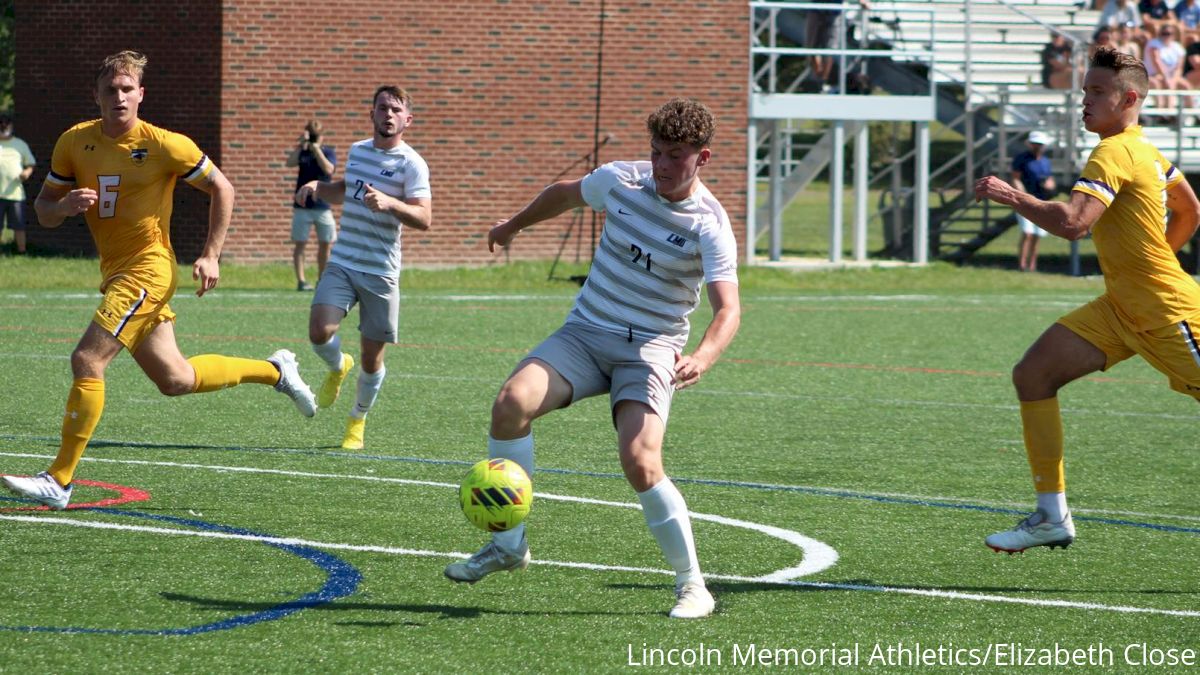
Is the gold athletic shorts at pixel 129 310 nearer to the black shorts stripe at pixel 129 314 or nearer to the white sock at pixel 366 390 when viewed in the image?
the black shorts stripe at pixel 129 314

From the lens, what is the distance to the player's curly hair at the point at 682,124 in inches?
230

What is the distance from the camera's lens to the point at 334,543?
279 inches

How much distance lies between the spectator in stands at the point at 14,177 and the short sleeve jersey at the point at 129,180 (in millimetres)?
17078

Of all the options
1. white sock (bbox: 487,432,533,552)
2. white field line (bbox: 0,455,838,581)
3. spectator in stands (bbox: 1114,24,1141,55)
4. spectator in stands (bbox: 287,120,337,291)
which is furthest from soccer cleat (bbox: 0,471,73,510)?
spectator in stands (bbox: 1114,24,1141,55)

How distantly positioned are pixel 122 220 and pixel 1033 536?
4388 mm

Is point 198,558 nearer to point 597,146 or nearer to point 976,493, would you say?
point 976,493

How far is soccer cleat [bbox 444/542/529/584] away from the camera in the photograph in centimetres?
619

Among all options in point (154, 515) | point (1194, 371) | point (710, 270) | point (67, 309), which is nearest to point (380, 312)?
point (154, 515)

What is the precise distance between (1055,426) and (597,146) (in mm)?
19211

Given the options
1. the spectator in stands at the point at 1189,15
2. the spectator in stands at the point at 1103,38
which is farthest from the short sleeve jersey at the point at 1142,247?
the spectator in stands at the point at 1189,15

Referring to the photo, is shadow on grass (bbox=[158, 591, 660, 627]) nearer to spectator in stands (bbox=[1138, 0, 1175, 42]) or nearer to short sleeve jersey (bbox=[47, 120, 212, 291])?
short sleeve jersey (bbox=[47, 120, 212, 291])

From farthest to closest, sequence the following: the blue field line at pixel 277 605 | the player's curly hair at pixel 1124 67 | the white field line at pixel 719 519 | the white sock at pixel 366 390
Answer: the white sock at pixel 366 390
the white field line at pixel 719 519
the player's curly hair at pixel 1124 67
the blue field line at pixel 277 605

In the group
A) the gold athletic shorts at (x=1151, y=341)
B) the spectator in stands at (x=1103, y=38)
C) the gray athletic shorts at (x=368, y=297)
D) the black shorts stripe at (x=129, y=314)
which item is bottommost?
the gray athletic shorts at (x=368, y=297)

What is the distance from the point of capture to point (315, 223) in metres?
21.0
